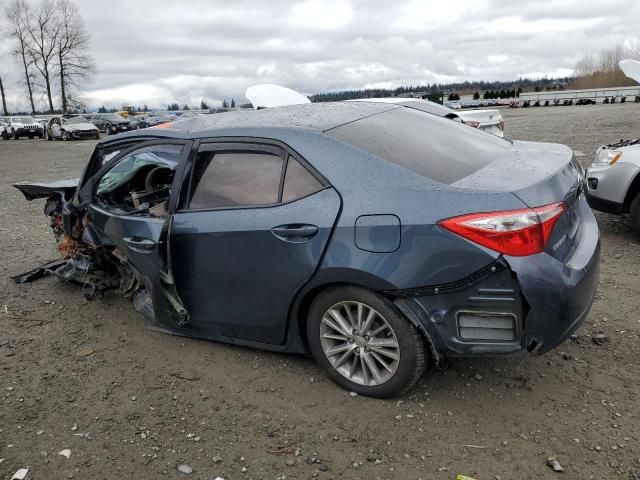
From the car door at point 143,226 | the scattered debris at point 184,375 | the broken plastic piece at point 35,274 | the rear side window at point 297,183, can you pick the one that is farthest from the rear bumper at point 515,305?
the broken plastic piece at point 35,274

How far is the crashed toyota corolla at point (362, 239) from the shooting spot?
259 centimetres

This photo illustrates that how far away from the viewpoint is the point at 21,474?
2709 mm

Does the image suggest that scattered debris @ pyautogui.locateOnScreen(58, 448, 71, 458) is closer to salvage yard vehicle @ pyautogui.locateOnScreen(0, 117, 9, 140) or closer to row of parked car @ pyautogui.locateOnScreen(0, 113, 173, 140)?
row of parked car @ pyautogui.locateOnScreen(0, 113, 173, 140)

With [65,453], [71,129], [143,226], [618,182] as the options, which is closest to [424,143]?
[143,226]

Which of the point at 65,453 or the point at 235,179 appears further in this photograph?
the point at 235,179

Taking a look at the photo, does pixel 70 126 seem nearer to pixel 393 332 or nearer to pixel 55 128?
pixel 55 128

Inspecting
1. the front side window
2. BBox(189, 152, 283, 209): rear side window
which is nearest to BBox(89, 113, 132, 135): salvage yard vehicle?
the front side window

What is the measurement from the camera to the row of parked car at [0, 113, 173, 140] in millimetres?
31375

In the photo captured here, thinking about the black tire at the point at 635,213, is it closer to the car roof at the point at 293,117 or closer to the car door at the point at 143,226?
the car roof at the point at 293,117

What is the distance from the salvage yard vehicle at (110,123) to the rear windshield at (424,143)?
34.9m

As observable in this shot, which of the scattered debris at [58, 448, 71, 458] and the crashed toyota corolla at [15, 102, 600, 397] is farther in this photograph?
the scattered debris at [58, 448, 71, 458]

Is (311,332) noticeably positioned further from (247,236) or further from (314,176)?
(314,176)

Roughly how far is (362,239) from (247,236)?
748 mm

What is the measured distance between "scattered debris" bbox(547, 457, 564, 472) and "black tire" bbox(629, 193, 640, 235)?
3850mm
